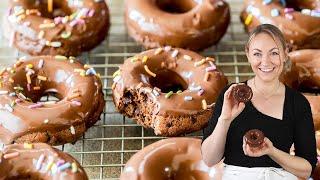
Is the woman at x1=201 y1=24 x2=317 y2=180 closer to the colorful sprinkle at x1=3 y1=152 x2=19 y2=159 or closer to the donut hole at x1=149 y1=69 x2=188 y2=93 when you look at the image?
the colorful sprinkle at x1=3 y1=152 x2=19 y2=159

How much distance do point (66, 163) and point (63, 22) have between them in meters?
0.81

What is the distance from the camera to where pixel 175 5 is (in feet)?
9.54

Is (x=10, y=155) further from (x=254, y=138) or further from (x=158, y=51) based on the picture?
(x=254, y=138)

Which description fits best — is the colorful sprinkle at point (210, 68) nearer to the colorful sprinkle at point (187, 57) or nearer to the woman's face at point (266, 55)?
the colorful sprinkle at point (187, 57)

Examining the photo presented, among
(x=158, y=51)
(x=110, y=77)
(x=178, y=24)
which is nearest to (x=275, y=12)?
(x=178, y=24)

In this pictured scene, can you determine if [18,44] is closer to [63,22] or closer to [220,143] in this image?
[63,22]

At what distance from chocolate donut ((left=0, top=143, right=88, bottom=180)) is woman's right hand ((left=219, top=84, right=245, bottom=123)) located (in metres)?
0.69

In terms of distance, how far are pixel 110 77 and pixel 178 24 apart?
0.37 metres

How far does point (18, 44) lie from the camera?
272 cm

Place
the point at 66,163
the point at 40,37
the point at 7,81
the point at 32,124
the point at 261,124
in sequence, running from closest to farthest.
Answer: the point at 261,124, the point at 66,163, the point at 32,124, the point at 7,81, the point at 40,37

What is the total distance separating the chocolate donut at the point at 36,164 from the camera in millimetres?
2070

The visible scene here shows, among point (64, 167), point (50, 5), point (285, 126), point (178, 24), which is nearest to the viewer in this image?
point (285, 126)

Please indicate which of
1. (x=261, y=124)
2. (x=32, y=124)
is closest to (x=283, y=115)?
(x=261, y=124)

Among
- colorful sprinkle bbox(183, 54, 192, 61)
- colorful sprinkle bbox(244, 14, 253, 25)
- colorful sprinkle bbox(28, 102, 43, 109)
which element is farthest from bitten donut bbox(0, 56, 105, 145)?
colorful sprinkle bbox(244, 14, 253, 25)
